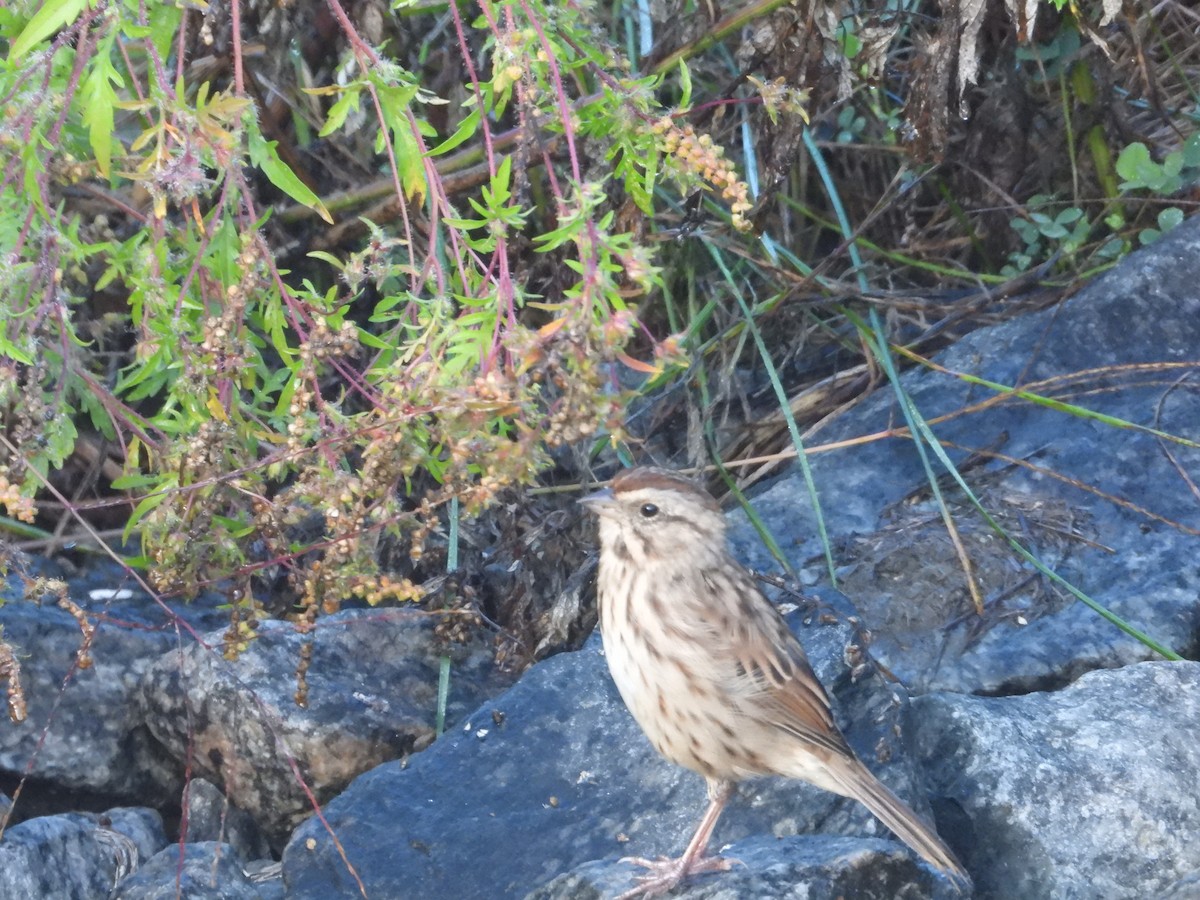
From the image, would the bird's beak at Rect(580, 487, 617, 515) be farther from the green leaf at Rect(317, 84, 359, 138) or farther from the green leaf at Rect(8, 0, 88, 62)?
the green leaf at Rect(8, 0, 88, 62)

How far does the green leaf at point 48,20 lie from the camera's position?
3273mm

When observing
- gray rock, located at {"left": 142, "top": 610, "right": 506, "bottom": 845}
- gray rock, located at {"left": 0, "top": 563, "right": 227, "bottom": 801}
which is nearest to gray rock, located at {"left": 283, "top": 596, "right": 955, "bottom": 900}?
gray rock, located at {"left": 142, "top": 610, "right": 506, "bottom": 845}

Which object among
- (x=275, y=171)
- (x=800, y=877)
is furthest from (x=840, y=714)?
(x=275, y=171)

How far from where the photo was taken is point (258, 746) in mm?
4848

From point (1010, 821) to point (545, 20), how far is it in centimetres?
236

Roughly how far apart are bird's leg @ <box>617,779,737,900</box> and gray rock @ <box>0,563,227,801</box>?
73.9 inches

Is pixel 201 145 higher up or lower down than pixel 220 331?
higher up

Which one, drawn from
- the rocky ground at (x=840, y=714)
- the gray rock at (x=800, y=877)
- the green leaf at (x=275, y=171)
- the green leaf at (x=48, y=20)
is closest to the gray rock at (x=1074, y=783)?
the rocky ground at (x=840, y=714)

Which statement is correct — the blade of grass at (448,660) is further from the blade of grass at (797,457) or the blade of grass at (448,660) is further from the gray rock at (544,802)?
the blade of grass at (797,457)

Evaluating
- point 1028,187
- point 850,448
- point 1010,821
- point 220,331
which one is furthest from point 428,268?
point 1028,187

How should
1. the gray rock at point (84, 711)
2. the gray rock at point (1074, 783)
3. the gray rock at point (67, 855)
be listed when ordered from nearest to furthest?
1. the gray rock at point (1074, 783)
2. the gray rock at point (67, 855)
3. the gray rock at point (84, 711)

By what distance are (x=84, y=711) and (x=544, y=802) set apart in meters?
1.71

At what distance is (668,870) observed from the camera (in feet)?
12.3

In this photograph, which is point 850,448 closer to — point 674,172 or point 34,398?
point 674,172
